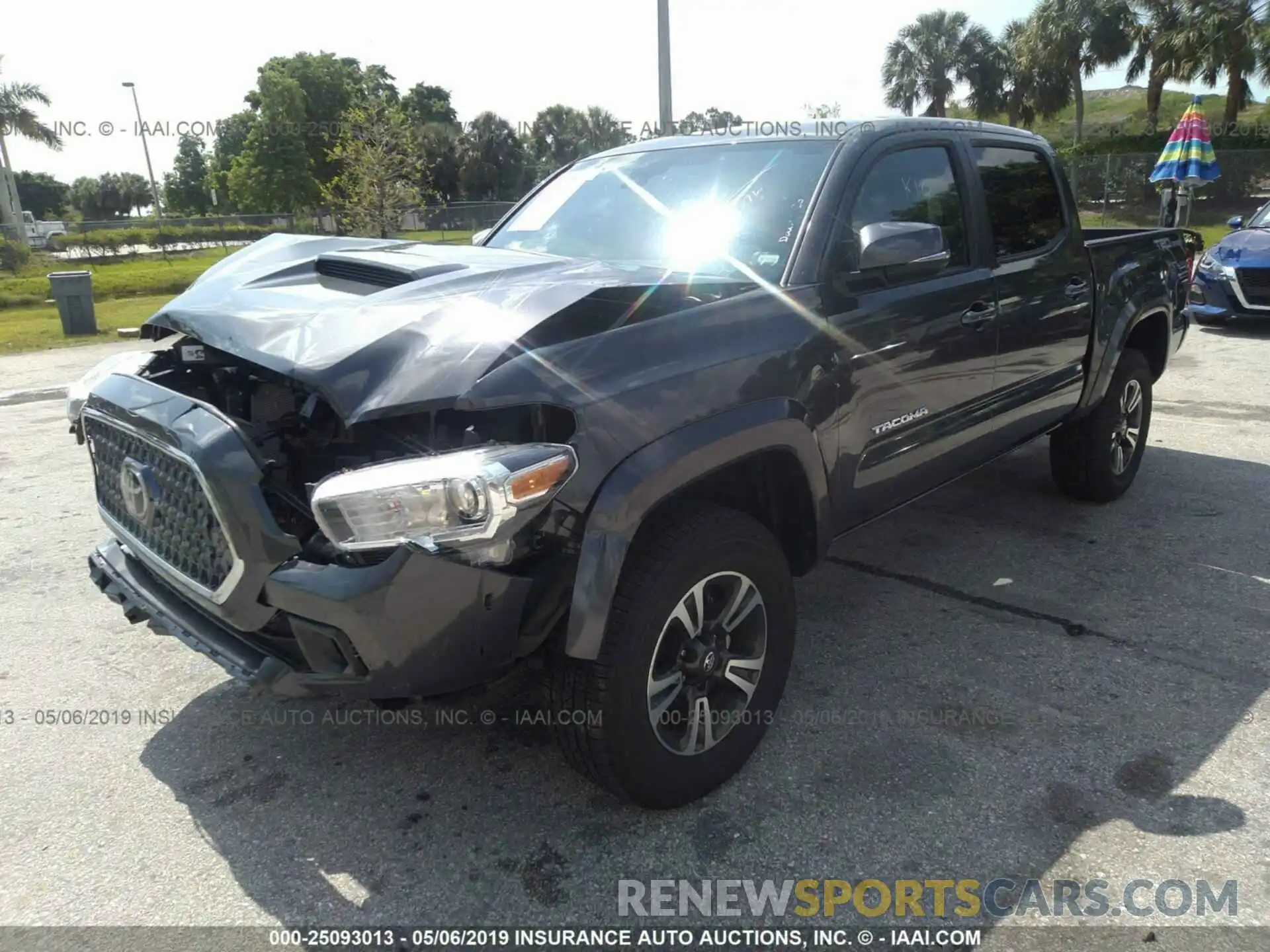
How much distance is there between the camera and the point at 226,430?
2.29 m

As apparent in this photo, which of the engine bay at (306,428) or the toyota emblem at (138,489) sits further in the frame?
the toyota emblem at (138,489)

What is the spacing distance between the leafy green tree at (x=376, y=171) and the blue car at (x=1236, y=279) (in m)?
15.1

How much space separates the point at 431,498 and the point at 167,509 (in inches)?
37.0

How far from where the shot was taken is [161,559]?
2586mm

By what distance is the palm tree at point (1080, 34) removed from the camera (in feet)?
126

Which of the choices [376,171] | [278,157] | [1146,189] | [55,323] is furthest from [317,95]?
[1146,189]

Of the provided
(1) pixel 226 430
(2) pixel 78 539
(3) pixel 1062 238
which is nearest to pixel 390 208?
(2) pixel 78 539

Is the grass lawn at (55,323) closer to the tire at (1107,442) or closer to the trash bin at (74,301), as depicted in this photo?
the trash bin at (74,301)

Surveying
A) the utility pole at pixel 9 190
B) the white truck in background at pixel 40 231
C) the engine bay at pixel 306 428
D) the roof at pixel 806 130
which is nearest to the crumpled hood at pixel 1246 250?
the roof at pixel 806 130

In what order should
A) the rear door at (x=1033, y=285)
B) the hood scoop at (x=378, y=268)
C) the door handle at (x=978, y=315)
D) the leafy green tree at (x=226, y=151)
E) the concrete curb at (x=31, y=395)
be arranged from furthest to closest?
the leafy green tree at (x=226, y=151), the concrete curb at (x=31, y=395), the rear door at (x=1033, y=285), the door handle at (x=978, y=315), the hood scoop at (x=378, y=268)

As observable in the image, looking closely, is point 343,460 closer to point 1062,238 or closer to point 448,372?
point 448,372

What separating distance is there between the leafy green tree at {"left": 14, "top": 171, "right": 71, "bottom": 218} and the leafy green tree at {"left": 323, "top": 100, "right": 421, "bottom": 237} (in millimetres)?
74511

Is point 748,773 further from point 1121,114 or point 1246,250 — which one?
point 1121,114

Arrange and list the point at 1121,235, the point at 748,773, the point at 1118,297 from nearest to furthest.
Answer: the point at 748,773
the point at 1118,297
the point at 1121,235
